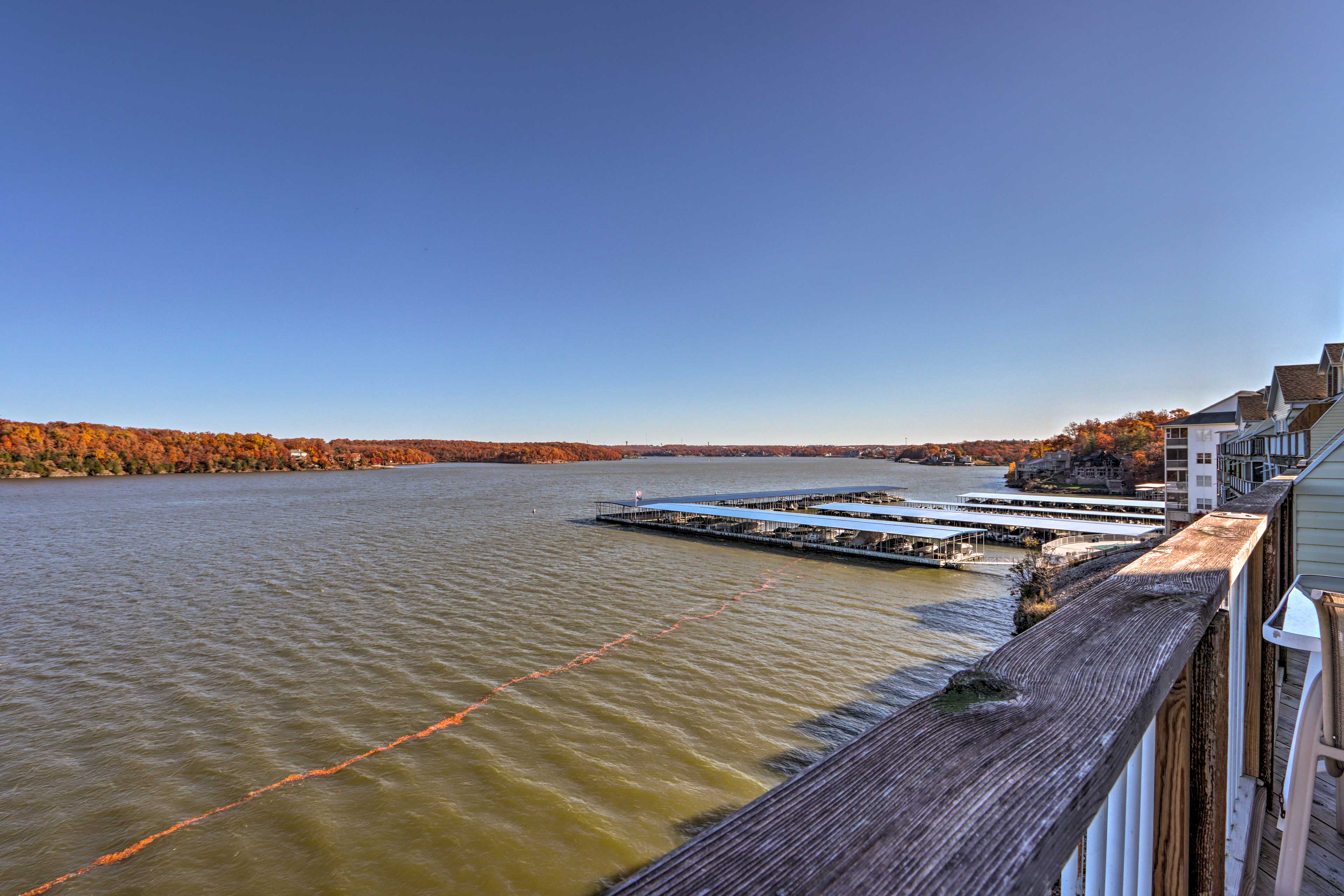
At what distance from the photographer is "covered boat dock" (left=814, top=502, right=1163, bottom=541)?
29.9 metres

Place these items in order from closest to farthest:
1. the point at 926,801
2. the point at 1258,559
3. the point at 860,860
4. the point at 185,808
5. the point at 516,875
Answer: the point at 860,860 → the point at 926,801 → the point at 1258,559 → the point at 516,875 → the point at 185,808

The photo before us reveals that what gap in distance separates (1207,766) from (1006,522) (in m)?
36.4

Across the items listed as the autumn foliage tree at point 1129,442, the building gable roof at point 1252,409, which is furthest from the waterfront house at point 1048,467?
the building gable roof at point 1252,409

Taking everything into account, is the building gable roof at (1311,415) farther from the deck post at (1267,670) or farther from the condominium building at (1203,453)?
the condominium building at (1203,453)

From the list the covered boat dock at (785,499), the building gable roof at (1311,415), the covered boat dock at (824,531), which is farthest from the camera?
the covered boat dock at (785,499)

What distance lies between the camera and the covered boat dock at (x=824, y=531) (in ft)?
90.1

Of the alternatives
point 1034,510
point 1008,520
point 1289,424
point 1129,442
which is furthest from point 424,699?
point 1129,442

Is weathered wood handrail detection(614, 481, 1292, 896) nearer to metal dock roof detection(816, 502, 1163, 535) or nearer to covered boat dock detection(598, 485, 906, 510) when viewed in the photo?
metal dock roof detection(816, 502, 1163, 535)

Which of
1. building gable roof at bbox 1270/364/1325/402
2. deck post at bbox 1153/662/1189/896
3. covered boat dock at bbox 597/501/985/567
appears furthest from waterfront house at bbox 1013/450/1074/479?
deck post at bbox 1153/662/1189/896

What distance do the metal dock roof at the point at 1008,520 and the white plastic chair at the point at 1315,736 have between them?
1314 inches

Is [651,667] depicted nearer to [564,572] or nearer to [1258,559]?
[564,572]

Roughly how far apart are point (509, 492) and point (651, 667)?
2320 inches

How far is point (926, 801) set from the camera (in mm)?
753

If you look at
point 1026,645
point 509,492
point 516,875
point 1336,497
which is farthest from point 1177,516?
point 509,492
